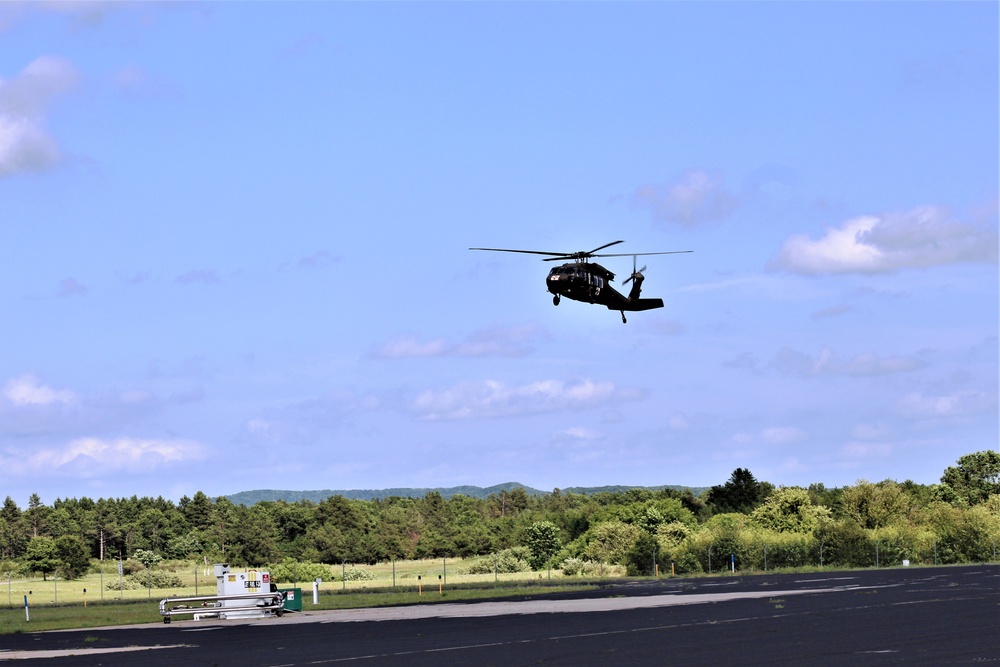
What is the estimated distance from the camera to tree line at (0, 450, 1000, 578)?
9550 cm

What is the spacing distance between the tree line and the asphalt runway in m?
33.4

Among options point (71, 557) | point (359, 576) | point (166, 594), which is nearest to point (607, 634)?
point (166, 594)

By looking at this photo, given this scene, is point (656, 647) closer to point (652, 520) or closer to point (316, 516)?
point (652, 520)

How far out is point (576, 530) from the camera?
142875 mm

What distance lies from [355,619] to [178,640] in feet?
32.9

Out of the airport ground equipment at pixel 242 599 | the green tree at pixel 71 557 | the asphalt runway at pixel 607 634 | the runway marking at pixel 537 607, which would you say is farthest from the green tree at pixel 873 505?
the green tree at pixel 71 557

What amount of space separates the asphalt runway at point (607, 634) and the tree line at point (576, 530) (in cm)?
3336

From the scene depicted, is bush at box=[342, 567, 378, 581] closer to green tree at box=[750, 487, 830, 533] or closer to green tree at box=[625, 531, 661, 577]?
green tree at box=[625, 531, 661, 577]

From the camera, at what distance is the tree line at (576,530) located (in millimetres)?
95500

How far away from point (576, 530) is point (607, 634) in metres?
106

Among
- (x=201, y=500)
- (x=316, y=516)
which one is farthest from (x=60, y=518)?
(x=316, y=516)

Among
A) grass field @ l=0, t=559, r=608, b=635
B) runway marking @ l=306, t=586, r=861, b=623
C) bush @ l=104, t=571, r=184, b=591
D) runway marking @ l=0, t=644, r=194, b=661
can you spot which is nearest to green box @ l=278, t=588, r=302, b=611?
runway marking @ l=306, t=586, r=861, b=623

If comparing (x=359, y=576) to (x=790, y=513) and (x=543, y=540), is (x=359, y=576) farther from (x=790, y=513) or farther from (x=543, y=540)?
(x=790, y=513)

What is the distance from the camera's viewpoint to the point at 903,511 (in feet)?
360
